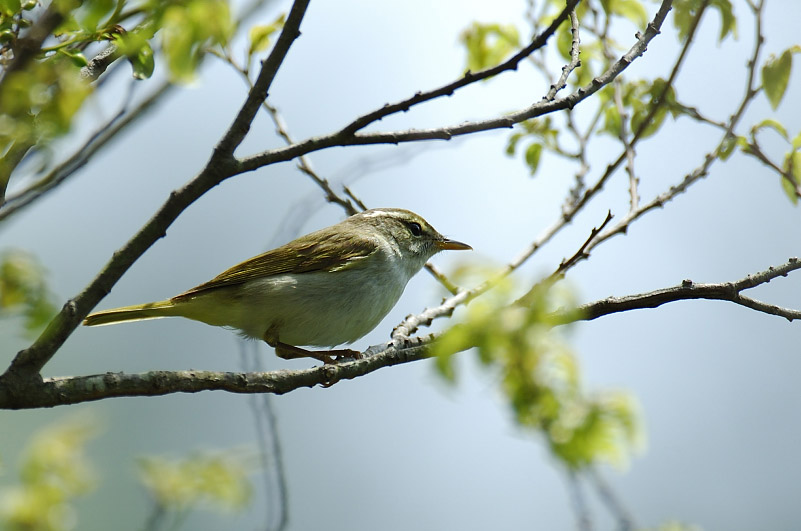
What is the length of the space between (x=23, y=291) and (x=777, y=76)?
11.1 ft

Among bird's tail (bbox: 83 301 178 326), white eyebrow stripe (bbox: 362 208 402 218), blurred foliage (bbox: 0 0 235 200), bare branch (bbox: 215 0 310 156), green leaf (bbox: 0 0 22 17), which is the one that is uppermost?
white eyebrow stripe (bbox: 362 208 402 218)

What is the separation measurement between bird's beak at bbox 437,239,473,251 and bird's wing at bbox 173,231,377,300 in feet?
2.55

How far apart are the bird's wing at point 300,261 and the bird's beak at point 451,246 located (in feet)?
2.55

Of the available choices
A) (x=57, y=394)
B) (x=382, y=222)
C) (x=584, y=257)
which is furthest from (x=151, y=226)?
(x=382, y=222)

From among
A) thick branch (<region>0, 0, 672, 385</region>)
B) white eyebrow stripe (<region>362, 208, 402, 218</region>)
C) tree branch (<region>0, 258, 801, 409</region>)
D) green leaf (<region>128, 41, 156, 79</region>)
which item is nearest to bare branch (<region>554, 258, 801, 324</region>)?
tree branch (<region>0, 258, 801, 409</region>)

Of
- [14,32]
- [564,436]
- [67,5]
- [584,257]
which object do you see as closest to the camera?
[67,5]

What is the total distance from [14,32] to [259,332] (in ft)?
8.18

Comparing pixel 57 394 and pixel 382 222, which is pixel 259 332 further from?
pixel 57 394

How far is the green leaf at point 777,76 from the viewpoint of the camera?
11.2ft

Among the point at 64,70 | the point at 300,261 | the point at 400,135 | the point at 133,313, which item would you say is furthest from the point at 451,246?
the point at 64,70

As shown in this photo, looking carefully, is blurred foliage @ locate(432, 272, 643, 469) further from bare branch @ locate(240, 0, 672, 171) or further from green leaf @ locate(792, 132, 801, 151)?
green leaf @ locate(792, 132, 801, 151)

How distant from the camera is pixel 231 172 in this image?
2.48 metres

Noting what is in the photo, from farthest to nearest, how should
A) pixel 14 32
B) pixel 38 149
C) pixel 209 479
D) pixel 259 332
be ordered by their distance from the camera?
1. pixel 259 332
2. pixel 209 479
3. pixel 14 32
4. pixel 38 149

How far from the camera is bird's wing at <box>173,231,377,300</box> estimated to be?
15.5ft
